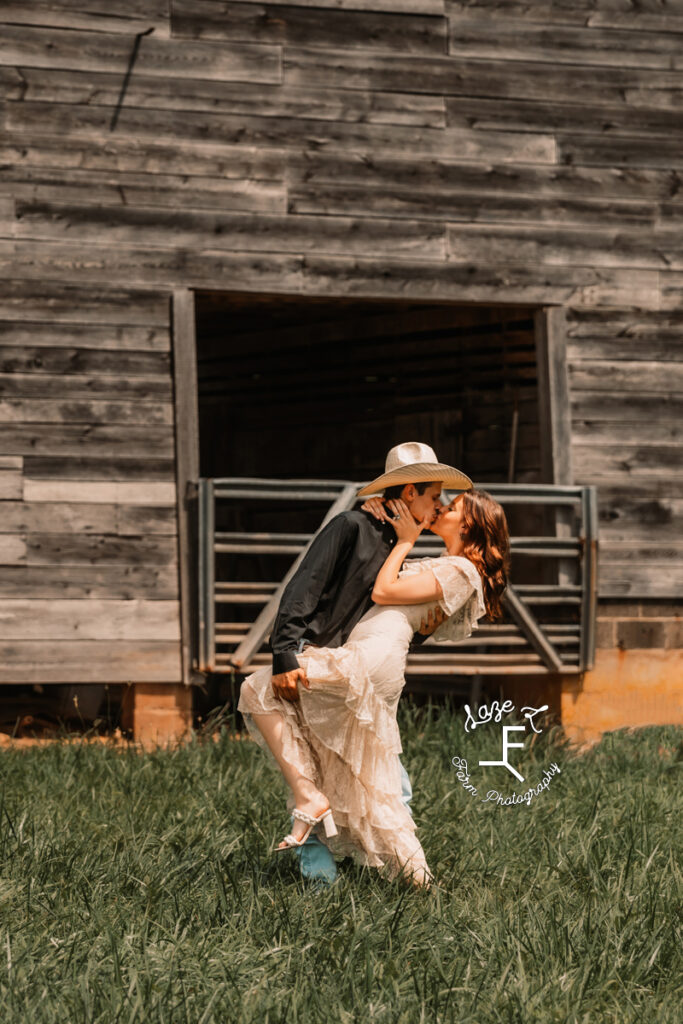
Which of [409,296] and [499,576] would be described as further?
[409,296]

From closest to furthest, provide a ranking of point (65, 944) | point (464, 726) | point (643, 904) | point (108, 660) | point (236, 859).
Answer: point (65, 944)
point (643, 904)
point (236, 859)
point (464, 726)
point (108, 660)

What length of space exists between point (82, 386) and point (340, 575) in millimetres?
4104

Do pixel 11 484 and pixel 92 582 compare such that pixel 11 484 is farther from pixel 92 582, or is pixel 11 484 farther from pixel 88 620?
pixel 88 620

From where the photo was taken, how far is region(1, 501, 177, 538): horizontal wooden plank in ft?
27.0

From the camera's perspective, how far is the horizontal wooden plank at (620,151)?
912 centimetres

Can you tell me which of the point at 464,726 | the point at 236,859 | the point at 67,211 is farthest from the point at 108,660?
the point at 236,859

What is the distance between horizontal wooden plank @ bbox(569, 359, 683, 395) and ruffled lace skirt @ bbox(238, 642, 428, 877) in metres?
4.79

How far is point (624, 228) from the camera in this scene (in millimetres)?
9211

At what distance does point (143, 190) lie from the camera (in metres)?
8.52

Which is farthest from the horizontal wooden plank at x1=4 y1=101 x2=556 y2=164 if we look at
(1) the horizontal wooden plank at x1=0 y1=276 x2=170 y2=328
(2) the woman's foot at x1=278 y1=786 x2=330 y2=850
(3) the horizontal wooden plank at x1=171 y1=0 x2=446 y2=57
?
(2) the woman's foot at x1=278 y1=786 x2=330 y2=850

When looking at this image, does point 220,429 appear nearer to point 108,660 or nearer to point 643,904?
point 108,660

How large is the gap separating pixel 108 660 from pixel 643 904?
4416mm

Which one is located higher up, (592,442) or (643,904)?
(592,442)

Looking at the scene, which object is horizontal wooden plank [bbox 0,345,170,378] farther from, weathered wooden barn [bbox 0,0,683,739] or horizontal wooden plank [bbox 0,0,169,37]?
horizontal wooden plank [bbox 0,0,169,37]
